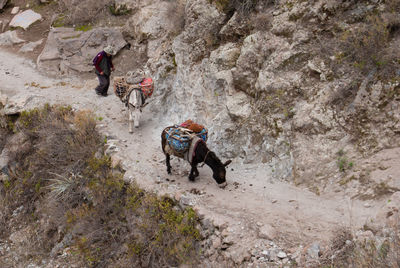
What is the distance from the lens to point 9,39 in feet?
49.0

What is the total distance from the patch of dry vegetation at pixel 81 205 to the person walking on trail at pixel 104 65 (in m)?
1.39

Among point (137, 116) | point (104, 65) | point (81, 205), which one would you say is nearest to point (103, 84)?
point (104, 65)

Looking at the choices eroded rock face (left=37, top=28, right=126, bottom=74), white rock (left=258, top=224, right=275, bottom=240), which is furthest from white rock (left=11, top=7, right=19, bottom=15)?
white rock (left=258, top=224, right=275, bottom=240)

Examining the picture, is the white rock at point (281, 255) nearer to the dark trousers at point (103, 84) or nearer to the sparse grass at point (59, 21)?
the dark trousers at point (103, 84)

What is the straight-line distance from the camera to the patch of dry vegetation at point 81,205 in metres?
5.84

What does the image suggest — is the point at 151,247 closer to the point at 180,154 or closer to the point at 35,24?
the point at 180,154

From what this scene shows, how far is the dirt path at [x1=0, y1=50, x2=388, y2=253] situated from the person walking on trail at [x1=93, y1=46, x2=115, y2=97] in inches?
18.5

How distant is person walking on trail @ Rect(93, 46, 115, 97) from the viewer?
9.59 metres

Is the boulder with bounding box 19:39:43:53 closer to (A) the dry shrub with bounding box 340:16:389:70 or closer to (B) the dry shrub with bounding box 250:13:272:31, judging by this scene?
(B) the dry shrub with bounding box 250:13:272:31

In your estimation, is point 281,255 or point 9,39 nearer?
point 281,255

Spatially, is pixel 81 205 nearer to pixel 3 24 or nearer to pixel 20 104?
pixel 20 104

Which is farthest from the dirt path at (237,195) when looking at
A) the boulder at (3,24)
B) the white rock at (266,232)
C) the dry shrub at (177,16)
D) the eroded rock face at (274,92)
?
the boulder at (3,24)

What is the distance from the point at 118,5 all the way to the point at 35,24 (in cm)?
454

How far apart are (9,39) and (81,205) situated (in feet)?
36.5
